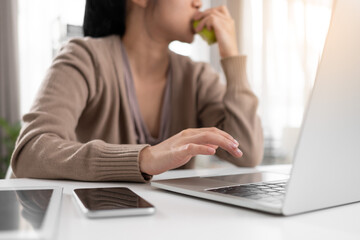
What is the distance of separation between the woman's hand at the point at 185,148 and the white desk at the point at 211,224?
12 cm

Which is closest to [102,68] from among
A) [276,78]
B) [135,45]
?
[135,45]

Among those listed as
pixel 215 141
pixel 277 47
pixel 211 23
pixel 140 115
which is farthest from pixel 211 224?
pixel 277 47

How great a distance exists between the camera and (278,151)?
5.52 feet

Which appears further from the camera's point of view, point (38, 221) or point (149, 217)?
point (149, 217)

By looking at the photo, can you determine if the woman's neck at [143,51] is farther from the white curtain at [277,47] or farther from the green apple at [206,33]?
the white curtain at [277,47]

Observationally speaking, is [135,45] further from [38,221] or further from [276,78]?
[276,78]

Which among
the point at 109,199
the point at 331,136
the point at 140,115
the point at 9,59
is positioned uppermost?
the point at 331,136

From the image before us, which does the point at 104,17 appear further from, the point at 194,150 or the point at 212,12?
the point at 194,150

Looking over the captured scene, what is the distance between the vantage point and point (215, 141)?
1.98 ft

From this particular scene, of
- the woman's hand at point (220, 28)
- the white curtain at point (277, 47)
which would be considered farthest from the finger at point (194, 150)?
the white curtain at point (277, 47)

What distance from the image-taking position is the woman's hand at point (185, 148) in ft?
1.94

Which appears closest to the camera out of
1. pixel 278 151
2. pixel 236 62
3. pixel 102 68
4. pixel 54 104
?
pixel 54 104

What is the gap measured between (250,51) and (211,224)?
7.13 ft

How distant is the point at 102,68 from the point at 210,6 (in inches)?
19.2
